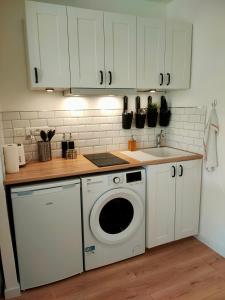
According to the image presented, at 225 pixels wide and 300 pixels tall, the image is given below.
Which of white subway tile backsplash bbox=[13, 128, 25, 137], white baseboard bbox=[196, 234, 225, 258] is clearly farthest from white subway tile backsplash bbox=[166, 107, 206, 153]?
white subway tile backsplash bbox=[13, 128, 25, 137]

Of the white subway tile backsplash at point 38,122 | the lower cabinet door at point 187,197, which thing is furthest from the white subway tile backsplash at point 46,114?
the lower cabinet door at point 187,197

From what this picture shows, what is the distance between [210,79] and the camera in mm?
2223

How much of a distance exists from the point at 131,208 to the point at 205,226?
90 cm

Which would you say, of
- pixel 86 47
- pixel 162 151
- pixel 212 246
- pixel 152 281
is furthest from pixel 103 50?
pixel 212 246

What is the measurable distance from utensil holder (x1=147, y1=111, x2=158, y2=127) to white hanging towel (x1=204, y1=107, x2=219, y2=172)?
2.15 feet

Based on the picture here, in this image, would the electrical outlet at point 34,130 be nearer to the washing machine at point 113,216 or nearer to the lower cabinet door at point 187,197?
the washing machine at point 113,216

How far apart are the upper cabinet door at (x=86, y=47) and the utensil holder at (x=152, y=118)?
2.68 ft

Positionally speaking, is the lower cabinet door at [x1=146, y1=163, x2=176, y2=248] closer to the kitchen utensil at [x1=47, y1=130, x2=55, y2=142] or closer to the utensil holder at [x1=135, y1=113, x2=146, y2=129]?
the utensil holder at [x1=135, y1=113, x2=146, y2=129]

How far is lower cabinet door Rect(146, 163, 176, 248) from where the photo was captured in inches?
86.1

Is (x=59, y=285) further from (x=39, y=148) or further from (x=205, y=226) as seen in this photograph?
(x=205, y=226)

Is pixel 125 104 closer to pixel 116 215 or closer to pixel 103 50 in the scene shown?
pixel 103 50

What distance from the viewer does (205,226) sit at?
246 cm

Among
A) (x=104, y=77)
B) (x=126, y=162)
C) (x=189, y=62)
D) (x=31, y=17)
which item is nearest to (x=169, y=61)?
(x=189, y=62)

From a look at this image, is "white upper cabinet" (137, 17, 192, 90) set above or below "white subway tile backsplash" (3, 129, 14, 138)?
above
